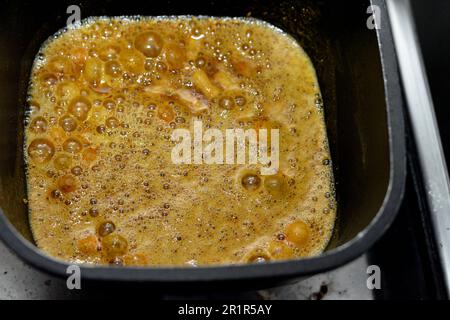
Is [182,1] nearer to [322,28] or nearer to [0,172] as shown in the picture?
[322,28]

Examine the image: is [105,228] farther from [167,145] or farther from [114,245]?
[167,145]

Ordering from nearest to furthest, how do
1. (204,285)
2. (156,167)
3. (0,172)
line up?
1. (204,285)
2. (0,172)
3. (156,167)

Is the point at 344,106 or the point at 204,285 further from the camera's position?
the point at 344,106

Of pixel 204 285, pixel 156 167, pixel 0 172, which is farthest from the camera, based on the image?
pixel 156 167

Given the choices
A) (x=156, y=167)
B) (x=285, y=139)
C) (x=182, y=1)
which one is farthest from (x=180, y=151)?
(x=182, y=1)

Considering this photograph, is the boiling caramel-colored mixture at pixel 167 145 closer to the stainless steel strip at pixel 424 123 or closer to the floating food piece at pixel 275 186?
the floating food piece at pixel 275 186

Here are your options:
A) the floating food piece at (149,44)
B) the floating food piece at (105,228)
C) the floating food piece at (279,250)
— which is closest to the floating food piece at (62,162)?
the floating food piece at (105,228)
